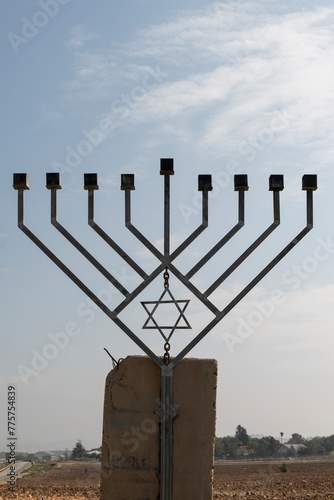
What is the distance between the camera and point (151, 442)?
7.83 metres

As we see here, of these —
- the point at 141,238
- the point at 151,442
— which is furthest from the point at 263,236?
the point at 151,442

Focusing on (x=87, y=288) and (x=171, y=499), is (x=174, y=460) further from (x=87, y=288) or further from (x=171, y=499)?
(x=87, y=288)

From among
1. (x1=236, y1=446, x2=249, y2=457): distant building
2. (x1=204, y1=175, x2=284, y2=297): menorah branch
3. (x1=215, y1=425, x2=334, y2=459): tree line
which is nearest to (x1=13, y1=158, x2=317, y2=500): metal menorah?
(x1=204, y1=175, x2=284, y2=297): menorah branch

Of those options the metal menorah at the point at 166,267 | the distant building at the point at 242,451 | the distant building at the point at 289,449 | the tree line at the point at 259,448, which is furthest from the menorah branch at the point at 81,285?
the distant building at the point at 289,449

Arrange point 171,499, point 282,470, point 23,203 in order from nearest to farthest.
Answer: point 171,499
point 23,203
point 282,470

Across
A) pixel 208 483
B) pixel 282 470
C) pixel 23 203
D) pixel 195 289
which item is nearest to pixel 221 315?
pixel 195 289

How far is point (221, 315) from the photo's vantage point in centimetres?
786

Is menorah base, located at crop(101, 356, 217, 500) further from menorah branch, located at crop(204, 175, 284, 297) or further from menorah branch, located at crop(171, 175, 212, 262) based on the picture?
menorah branch, located at crop(171, 175, 212, 262)

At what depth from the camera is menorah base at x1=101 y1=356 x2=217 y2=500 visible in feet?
25.6

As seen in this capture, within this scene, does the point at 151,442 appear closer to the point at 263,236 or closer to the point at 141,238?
the point at 141,238

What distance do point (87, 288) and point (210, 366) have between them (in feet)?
5.55

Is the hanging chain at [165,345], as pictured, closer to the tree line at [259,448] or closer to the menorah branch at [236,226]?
the menorah branch at [236,226]

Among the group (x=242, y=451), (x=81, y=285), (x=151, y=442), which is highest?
(x=81, y=285)

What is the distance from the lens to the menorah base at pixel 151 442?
25.6ft
